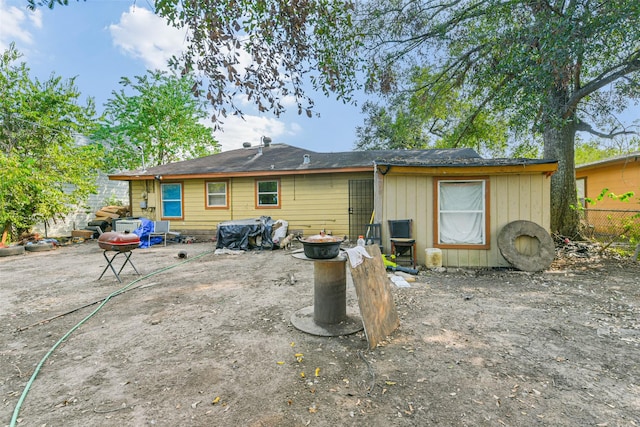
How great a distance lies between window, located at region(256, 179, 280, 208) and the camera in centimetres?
1031

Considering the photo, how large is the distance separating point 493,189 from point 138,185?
38.3 ft

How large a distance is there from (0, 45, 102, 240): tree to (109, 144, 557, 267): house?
1.33 meters

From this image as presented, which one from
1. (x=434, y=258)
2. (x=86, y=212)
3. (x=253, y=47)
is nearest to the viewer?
(x=253, y=47)

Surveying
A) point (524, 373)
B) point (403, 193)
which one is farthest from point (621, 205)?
point (524, 373)

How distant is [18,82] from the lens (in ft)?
32.6

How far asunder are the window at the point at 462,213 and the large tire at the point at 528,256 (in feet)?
1.22

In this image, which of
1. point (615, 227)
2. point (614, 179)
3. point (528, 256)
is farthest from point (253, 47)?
point (614, 179)

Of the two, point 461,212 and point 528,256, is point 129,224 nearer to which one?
point 461,212

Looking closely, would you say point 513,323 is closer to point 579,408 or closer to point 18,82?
point 579,408

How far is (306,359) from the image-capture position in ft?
8.36

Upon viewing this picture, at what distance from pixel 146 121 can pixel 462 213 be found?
713 inches

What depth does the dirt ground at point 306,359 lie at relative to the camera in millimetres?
1912

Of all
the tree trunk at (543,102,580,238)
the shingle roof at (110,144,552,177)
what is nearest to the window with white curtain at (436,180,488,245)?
the shingle roof at (110,144,552,177)

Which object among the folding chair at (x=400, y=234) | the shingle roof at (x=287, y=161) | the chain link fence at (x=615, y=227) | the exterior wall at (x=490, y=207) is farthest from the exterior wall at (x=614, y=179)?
the folding chair at (x=400, y=234)
